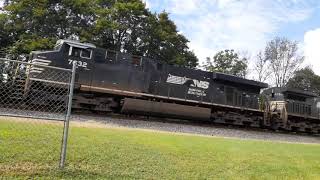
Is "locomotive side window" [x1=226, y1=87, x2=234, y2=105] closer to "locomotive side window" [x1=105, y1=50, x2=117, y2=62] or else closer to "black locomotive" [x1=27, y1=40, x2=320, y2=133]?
"black locomotive" [x1=27, y1=40, x2=320, y2=133]

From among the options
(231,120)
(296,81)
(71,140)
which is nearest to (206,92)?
(231,120)

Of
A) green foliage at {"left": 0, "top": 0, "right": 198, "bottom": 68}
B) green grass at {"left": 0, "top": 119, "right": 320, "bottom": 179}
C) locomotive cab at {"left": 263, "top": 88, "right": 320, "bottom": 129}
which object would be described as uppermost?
green foliage at {"left": 0, "top": 0, "right": 198, "bottom": 68}

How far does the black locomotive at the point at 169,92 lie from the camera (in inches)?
703

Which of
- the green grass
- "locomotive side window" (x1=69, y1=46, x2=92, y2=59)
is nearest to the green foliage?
"locomotive side window" (x1=69, y1=46, x2=92, y2=59)

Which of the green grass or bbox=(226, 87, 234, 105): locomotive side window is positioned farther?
bbox=(226, 87, 234, 105): locomotive side window

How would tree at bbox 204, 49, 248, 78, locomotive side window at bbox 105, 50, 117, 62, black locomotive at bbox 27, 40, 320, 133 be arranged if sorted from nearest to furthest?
black locomotive at bbox 27, 40, 320, 133, locomotive side window at bbox 105, 50, 117, 62, tree at bbox 204, 49, 248, 78

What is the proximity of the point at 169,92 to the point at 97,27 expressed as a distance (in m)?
16.2

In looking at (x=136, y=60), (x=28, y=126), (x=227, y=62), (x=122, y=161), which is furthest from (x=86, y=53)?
(x=227, y=62)

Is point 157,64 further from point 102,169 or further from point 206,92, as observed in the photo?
point 102,169

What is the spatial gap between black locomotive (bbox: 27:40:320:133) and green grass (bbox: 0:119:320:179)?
7.82 metres

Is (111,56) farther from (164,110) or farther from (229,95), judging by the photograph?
(229,95)

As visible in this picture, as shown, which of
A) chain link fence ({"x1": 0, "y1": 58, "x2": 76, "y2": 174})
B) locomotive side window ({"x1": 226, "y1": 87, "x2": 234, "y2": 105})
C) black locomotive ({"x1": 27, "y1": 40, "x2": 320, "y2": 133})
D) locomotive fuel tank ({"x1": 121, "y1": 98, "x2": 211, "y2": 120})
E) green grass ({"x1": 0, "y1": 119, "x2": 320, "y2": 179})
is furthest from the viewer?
locomotive side window ({"x1": 226, "y1": 87, "x2": 234, "y2": 105})

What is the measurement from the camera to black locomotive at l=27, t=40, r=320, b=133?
703 inches

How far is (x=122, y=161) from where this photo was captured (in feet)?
24.0
